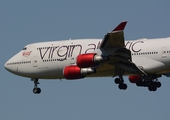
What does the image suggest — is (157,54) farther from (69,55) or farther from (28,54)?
(28,54)

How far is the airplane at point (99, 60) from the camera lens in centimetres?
5275

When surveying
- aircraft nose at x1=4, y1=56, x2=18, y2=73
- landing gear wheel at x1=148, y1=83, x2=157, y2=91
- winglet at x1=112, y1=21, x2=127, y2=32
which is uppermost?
aircraft nose at x1=4, y1=56, x2=18, y2=73

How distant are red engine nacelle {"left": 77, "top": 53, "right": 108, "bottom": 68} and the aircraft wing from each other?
2.34 feet

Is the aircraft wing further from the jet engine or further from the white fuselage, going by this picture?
the jet engine

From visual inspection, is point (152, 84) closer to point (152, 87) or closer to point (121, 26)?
point (152, 87)

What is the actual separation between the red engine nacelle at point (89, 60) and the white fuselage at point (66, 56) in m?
0.56

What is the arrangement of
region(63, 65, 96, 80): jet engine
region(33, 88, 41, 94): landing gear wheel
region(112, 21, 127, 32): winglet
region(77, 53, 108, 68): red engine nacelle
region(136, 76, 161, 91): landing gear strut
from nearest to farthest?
region(112, 21, 127, 32): winglet
region(77, 53, 108, 68): red engine nacelle
region(63, 65, 96, 80): jet engine
region(136, 76, 161, 91): landing gear strut
region(33, 88, 41, 94): landing gear wheel

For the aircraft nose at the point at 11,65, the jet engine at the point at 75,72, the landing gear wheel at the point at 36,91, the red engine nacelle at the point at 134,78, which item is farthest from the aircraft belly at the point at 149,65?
the aircraft nose at the point at 11,65

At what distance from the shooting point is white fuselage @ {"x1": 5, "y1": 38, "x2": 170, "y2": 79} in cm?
5428

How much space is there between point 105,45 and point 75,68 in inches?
175

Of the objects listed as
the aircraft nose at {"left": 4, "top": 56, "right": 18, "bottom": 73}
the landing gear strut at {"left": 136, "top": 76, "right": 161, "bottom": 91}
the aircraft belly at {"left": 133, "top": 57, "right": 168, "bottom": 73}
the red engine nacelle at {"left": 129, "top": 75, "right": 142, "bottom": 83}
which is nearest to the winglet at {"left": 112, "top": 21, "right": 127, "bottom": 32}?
the aircraft belly at {"left": 133, "top": 57, "right": 168, "bottom": 73}

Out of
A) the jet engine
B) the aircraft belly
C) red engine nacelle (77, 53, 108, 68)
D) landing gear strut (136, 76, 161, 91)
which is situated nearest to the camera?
red engine nacelle (77, 53, 108, 68)

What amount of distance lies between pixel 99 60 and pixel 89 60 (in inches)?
30.0

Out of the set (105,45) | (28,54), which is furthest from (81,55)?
(28,54)
